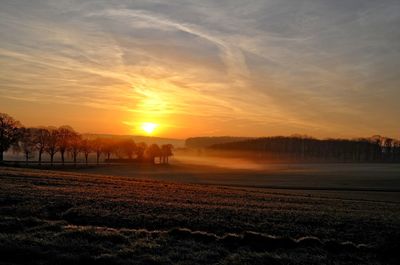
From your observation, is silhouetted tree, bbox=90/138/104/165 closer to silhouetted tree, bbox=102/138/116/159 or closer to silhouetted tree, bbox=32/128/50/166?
silhouetted tree, bbox=102/138/116/159

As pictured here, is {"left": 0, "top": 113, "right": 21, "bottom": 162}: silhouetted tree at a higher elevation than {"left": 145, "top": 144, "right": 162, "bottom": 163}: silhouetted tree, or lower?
higher

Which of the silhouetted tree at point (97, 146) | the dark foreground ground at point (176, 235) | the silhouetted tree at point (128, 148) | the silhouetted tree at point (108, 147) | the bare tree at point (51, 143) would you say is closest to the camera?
the dark foreground ground at point (176, 235)

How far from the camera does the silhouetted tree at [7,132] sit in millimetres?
91319

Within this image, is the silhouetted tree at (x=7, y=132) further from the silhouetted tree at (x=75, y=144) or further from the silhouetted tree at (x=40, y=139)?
the silhouetted tree at (x=75, y=144)

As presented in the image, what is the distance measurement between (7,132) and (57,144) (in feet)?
81.6

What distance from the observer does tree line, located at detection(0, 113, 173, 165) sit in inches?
3690

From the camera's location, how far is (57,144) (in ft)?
384

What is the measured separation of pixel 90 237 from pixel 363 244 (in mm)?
10181

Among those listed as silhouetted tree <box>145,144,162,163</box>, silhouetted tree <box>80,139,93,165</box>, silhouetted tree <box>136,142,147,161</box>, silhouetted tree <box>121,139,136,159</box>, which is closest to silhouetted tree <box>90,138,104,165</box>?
silhouetted tree <box>80,139,93,165</box>

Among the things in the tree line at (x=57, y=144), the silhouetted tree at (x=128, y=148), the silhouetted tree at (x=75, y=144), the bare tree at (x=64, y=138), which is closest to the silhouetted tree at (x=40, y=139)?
the tree line at (x=57, y=144)

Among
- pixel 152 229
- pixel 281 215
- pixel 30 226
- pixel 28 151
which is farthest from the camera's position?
pixel 28 151

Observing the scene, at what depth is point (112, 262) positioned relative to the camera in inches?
448

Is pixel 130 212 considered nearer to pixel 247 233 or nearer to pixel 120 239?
pixel 120 239

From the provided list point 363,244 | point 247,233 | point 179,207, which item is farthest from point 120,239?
point 363,244
